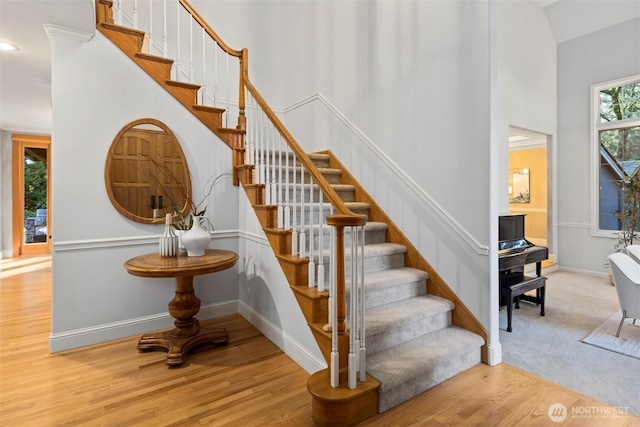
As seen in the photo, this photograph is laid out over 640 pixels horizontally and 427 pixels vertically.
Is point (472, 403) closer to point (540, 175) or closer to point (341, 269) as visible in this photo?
point (341, 269)

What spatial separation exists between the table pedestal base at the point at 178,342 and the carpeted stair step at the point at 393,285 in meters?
1.23

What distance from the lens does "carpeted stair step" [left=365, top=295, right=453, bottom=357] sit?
228 cm

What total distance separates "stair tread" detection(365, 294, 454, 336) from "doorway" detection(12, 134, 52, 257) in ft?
24.9

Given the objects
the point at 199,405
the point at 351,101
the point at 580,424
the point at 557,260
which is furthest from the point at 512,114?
the point at 199,405

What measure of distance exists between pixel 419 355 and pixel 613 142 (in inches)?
219

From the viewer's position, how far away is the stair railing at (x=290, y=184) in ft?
6.31

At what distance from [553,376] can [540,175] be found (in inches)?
275

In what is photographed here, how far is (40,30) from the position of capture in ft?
8.70

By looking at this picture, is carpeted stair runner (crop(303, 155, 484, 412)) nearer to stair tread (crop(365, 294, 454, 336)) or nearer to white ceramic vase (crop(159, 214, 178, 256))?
stair tread (crop(365, 294, 454, 336))

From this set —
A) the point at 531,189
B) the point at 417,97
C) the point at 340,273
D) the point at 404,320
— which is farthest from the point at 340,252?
the point at 531,189

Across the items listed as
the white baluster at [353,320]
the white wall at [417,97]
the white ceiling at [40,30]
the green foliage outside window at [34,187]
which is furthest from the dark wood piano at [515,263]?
the green foliage outside window at [34,187]

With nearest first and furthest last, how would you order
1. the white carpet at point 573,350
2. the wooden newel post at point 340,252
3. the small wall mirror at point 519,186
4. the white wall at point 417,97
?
the wooden newel post at point 340,252 → the white carpet at point 573,350 → the white wall at point 417,97 → the small wall mirror at point 519,186

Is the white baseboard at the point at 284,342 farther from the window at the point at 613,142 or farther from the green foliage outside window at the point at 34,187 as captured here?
the green foliage outside window at the point at 34,187

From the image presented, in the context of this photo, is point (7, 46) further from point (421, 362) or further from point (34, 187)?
point (34, 187)
